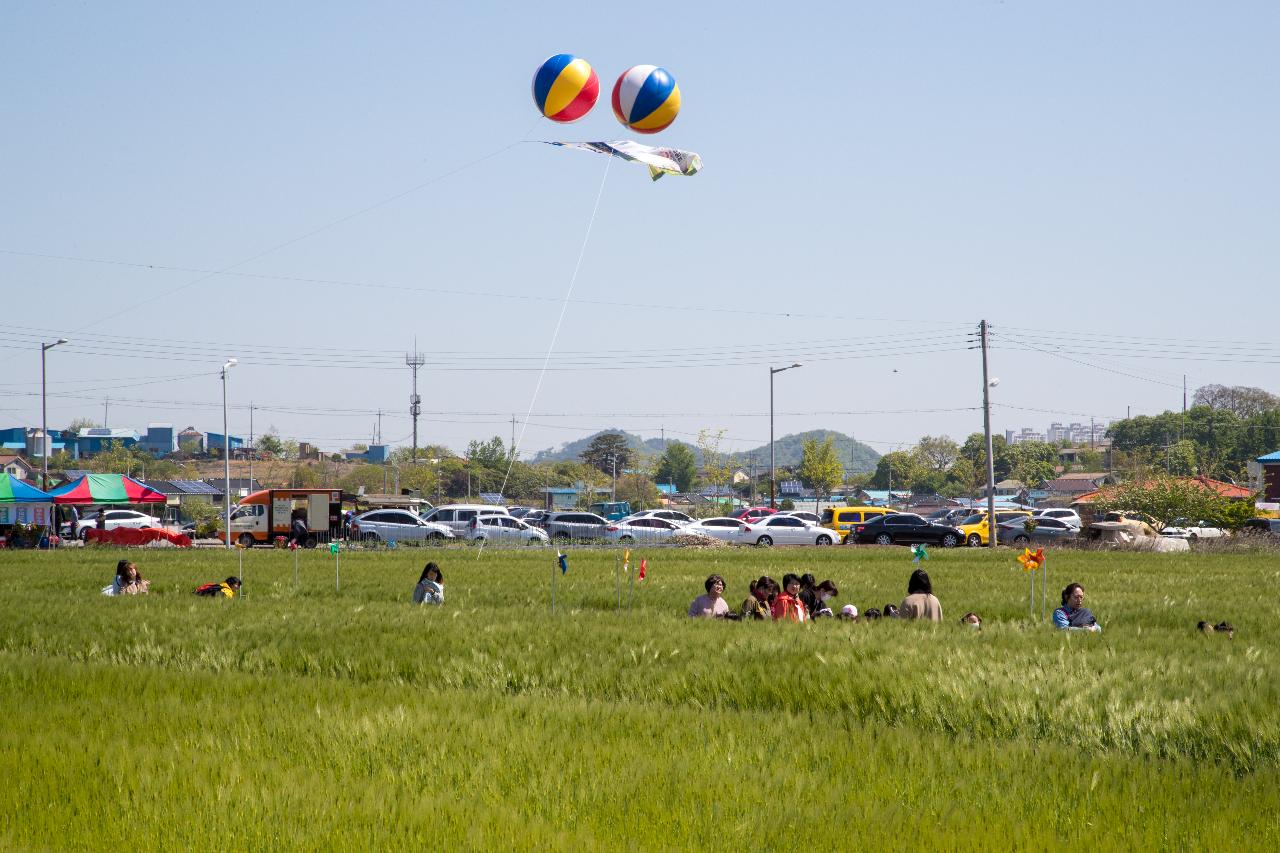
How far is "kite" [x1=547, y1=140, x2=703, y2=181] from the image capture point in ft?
60.0

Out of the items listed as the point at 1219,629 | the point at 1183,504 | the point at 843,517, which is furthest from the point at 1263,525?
the point at 1219,629

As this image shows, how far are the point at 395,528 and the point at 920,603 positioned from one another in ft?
119

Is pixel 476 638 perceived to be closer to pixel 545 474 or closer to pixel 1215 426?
pixel 545 474

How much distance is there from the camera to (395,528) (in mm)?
50781

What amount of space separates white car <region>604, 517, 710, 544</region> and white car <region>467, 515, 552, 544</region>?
2.76 m

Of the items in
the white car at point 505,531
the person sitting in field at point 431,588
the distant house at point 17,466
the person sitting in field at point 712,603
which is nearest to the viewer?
the person sitting in field at point 712,603

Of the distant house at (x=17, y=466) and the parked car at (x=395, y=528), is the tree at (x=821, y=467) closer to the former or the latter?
the distant house at (x=17, y=466)

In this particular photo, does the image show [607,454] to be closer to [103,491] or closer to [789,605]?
[103,491]

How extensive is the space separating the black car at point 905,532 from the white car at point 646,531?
6.45m

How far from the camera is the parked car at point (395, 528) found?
50750mm

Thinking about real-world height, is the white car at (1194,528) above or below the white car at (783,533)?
below

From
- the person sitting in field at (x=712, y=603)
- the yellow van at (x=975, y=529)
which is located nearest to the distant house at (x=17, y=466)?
the yellow van at (x=975, y=529)

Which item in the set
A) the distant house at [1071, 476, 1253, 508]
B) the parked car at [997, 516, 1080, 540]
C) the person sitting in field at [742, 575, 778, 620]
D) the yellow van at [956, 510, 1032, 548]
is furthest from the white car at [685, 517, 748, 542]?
the person sitting in field at [742, 575, 778, 620]

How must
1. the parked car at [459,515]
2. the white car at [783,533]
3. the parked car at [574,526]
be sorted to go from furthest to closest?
1. the parked car at [574,526]
2. the white car at [783,533]
3. the parked car at [459,515]
